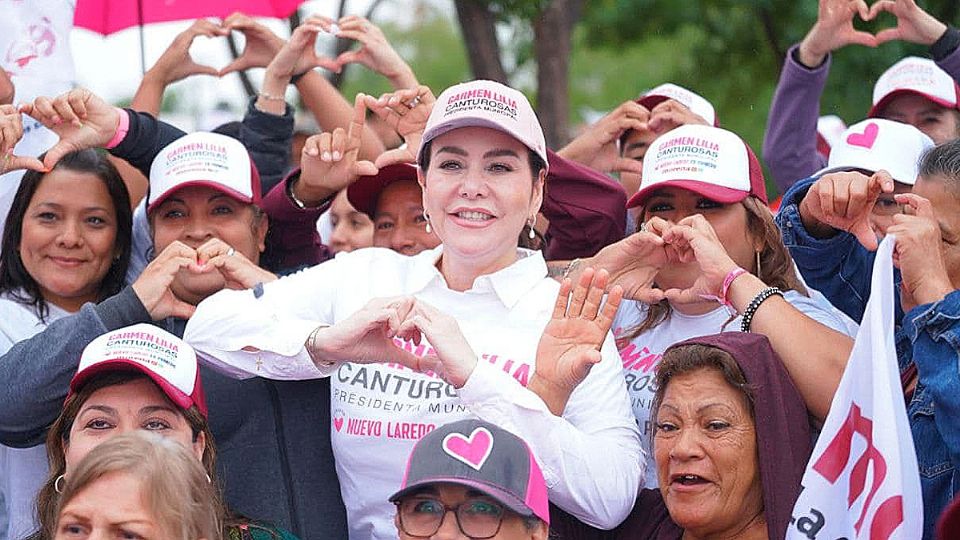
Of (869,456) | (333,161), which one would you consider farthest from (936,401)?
→ (333,161)

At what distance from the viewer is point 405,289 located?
470 cm

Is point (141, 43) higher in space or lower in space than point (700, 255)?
higher

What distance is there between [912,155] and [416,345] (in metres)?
1.98

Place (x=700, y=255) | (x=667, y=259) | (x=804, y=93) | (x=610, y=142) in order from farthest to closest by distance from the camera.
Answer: (x=804, y=93), (x=610, y=142), (x=667, y=259), (x=700, y=255)

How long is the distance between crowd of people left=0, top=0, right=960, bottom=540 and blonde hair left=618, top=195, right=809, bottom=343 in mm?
11

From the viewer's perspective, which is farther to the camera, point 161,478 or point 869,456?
point 161,478

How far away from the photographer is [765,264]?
4.91 metres

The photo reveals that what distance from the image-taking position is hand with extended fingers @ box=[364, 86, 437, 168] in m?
5.33

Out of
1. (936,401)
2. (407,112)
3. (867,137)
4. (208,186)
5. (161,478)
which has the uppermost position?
(407,112)

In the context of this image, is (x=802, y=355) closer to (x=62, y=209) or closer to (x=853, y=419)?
(x=853, y=419)

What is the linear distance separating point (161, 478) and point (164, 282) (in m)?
1.13

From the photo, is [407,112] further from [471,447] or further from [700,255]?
[471,447]

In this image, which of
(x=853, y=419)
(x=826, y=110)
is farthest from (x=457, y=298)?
(x=826, y=110)

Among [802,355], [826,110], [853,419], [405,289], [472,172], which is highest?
[826,110]
